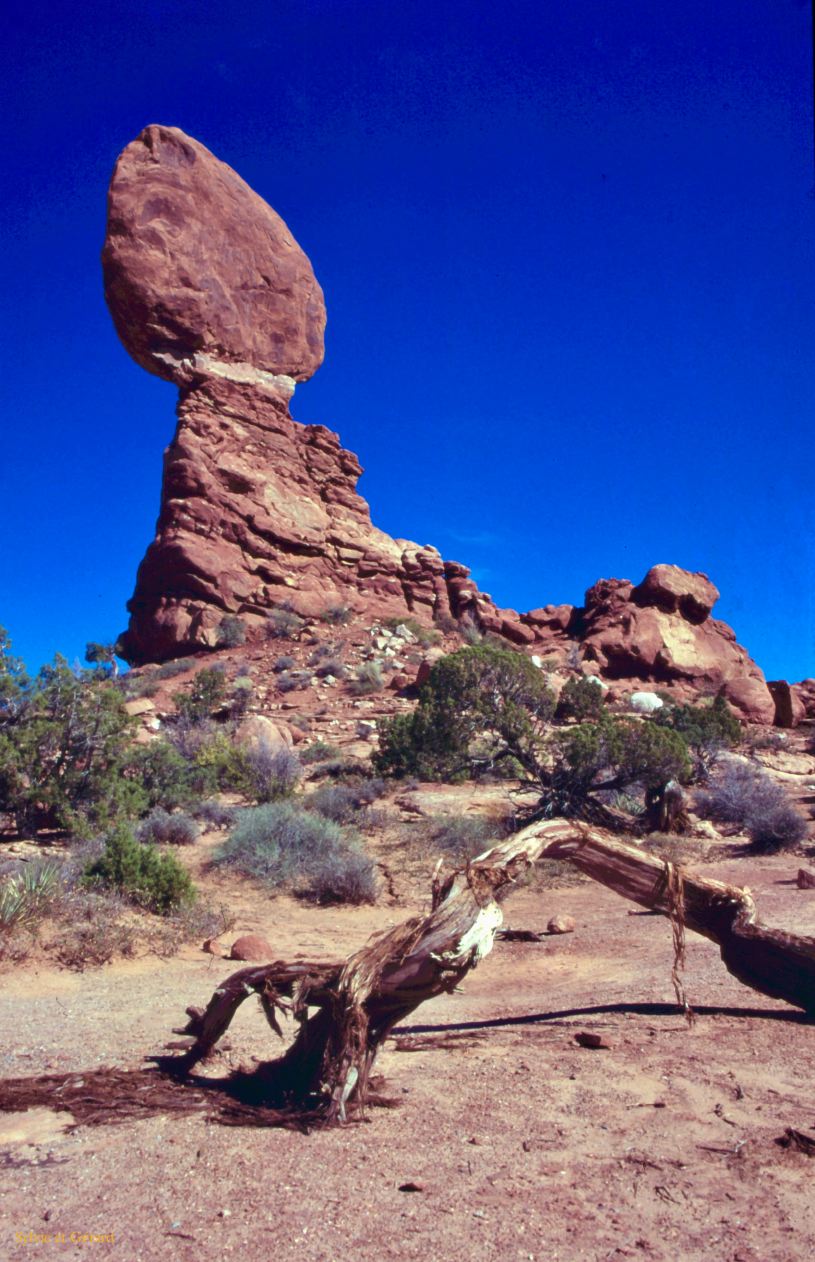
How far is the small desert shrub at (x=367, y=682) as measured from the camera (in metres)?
26.6

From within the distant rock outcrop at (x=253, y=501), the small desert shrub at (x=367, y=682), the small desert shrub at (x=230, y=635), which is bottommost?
the small desert shrub at (x=367, y=682)

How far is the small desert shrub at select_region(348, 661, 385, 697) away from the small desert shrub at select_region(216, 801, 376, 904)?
1376 centimetres

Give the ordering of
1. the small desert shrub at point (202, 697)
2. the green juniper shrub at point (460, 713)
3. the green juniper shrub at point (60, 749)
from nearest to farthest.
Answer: the green juniper shrub at point (60, 749) < the green juniper shrub at point (460, 713) < the small desert shrub at point (202, 697)

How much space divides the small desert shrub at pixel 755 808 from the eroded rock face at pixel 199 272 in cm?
2860

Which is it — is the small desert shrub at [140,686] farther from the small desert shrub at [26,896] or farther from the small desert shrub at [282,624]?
the small desert shrub at [26,896]

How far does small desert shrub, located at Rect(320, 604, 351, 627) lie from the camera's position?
33156 mm

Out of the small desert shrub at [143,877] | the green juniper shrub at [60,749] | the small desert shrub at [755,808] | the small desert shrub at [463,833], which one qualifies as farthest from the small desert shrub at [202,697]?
the small desert shrub at [755,808]

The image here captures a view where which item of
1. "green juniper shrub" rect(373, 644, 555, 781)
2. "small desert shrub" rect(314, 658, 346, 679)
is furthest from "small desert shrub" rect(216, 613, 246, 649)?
"green juniper shrub" rect(373, 644, 555, 781)

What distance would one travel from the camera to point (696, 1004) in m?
A: 5.62

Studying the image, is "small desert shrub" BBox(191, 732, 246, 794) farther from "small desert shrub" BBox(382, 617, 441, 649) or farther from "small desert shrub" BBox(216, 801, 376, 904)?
"small desert shrub" BBox(382, 617, 441, 649)

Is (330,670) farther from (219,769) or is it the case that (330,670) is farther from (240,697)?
(219,769)

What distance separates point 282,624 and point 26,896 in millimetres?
24148

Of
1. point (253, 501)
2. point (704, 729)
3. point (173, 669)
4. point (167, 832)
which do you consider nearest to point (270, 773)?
point (167, 832)

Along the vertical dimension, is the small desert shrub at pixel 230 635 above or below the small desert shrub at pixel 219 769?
above
